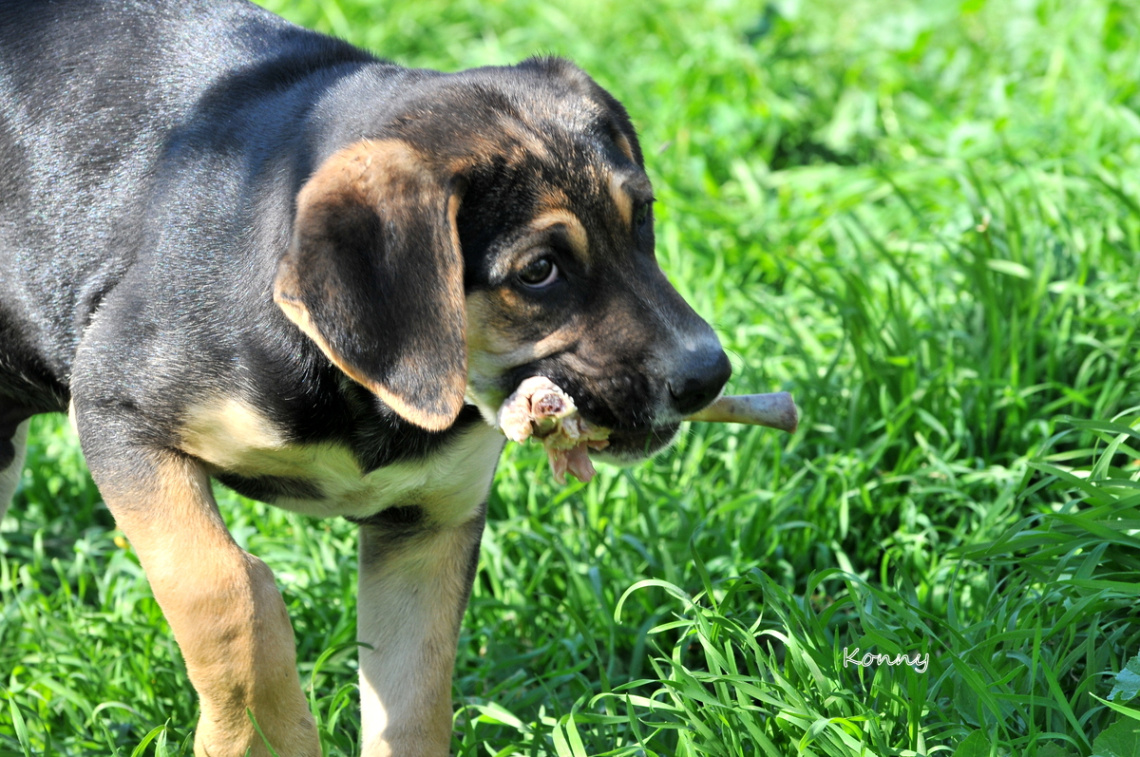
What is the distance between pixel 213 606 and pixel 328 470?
43cm

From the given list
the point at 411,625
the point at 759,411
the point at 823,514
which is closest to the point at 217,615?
the point at 411,625

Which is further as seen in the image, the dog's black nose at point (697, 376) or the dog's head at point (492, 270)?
the dog's black nose at point (697, 376)

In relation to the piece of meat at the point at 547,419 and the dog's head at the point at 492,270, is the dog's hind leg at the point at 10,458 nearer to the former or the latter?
the dog's head at the point at 492,270

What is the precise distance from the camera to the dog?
287 cm

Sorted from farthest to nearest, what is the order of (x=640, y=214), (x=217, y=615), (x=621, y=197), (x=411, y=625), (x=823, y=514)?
1. (x=823, y=514)
2. (x=411, y=625)
3. (x=640, y=214)
4. (x=621, y=197)
5. (x=217, y=615)

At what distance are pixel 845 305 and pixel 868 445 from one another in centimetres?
58

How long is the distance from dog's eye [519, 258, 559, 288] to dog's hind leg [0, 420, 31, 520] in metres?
1.93

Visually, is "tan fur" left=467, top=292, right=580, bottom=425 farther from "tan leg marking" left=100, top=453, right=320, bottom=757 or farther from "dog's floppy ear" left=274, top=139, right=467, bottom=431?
"tan leg marking" left=100, top=453, right=320, bottom=757

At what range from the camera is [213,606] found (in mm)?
2986

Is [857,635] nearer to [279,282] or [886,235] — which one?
[279,282]

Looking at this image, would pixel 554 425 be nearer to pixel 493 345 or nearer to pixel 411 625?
pixel 493 345

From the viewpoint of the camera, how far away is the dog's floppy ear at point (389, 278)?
279cm

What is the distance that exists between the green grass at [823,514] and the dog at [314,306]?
59 centimetres
